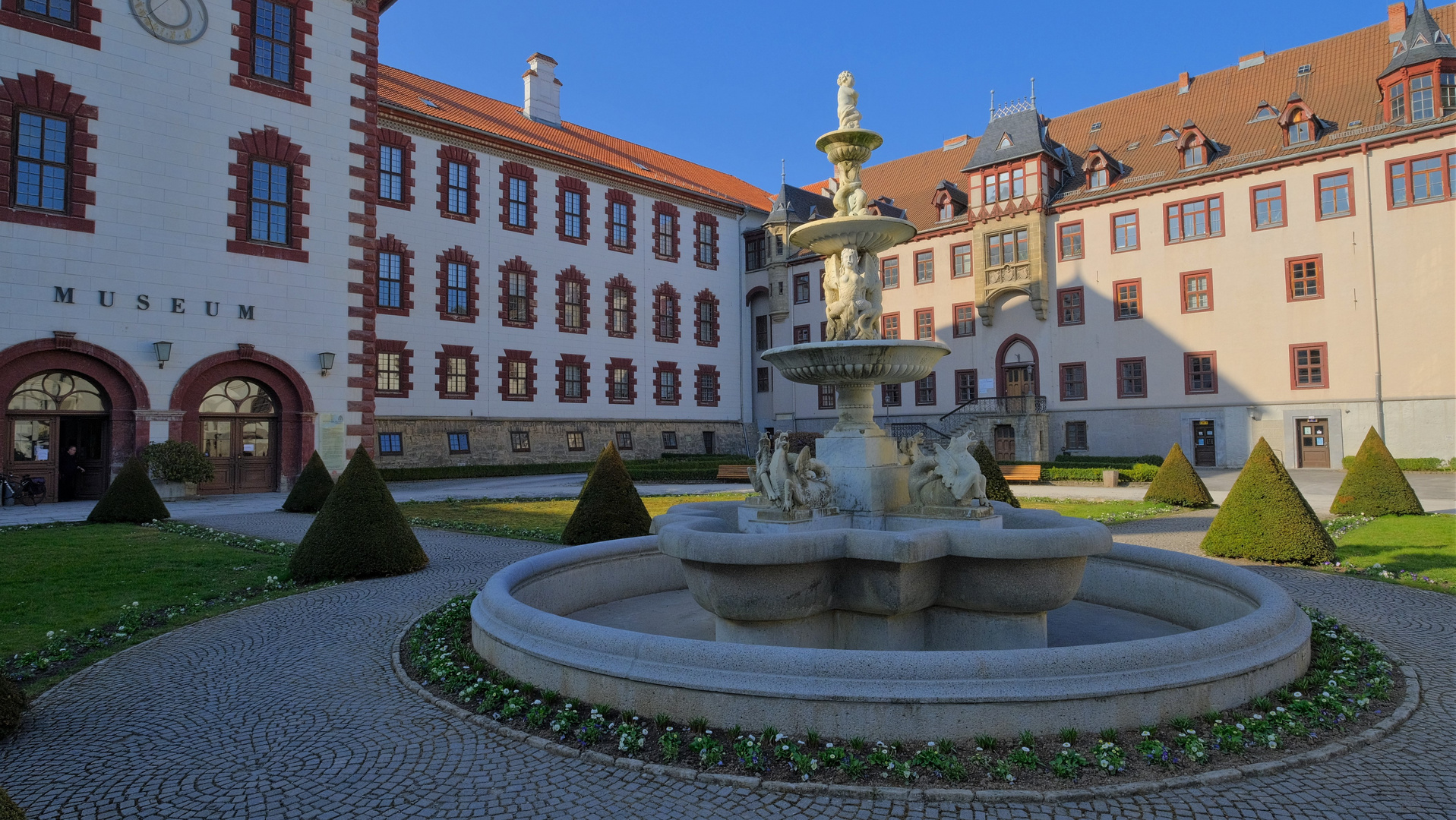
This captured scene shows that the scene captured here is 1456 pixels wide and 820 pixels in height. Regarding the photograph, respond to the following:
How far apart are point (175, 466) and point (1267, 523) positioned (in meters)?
25.5

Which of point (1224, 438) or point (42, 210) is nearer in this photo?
point (42, 210)

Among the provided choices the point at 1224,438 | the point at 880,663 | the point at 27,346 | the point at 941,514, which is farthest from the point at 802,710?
the point at 1224,438

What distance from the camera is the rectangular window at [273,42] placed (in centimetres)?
2384

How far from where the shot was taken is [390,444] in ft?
104

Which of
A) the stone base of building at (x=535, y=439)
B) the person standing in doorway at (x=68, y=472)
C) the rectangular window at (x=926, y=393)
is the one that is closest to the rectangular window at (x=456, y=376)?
the stone base of building at (x=535, y=439)

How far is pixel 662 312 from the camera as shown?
4172 cm

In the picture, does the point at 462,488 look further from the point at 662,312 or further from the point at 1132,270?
the point at 1132,270

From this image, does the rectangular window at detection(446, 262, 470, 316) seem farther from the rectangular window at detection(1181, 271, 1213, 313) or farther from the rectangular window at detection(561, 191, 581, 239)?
the rectangular window at detection(1181, 271, 1213, 313)

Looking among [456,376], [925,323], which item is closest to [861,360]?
[456,376]

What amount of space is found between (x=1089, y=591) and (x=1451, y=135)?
31.6 m

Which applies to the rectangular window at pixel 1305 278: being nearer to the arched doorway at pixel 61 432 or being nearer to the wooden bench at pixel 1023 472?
the wooden bench at pixel 1023 472

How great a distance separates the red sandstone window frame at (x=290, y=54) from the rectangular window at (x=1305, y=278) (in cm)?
3729

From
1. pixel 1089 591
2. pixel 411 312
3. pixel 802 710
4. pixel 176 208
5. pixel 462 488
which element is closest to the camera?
pixel 802 710

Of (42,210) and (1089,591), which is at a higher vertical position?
(42,210)
